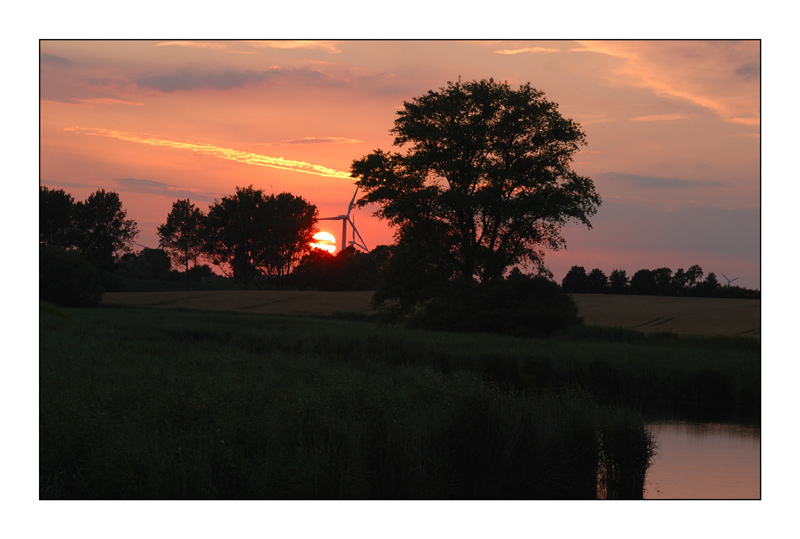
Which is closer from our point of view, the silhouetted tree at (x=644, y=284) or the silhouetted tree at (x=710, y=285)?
the silhouetted tree at (x=710, y=285)

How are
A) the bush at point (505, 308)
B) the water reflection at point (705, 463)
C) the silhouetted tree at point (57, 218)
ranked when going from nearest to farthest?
1. the water reflection at point (705, 463)
2. the bush at point (505, 308)
3. the silhouetted tree at point (57, 218)

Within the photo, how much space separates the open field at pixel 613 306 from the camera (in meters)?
42.8

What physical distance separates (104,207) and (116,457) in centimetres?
7218

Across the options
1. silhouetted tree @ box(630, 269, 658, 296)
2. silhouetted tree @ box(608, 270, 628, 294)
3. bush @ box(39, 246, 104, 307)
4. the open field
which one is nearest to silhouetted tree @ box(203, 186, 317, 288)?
the open field

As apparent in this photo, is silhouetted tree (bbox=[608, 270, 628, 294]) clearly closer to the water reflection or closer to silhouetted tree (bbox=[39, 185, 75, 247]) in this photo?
the water reflection

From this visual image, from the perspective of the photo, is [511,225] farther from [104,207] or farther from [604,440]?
[104,207]

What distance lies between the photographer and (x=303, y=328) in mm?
38188

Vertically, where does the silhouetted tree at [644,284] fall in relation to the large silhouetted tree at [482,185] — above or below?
below

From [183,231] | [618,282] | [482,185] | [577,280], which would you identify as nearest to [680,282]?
[618,282]

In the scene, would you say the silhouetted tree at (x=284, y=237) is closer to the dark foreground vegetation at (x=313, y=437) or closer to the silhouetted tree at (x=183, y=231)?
the silhouetted tree at (x=183, y=231)

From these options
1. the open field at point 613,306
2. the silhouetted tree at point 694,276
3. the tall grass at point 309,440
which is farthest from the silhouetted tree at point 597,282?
the tall grass at point 309,440

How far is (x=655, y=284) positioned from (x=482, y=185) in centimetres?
3135

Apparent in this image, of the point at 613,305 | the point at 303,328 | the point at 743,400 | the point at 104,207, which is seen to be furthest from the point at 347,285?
the point at 743,400

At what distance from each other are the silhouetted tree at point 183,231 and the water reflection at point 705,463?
3416 inches
